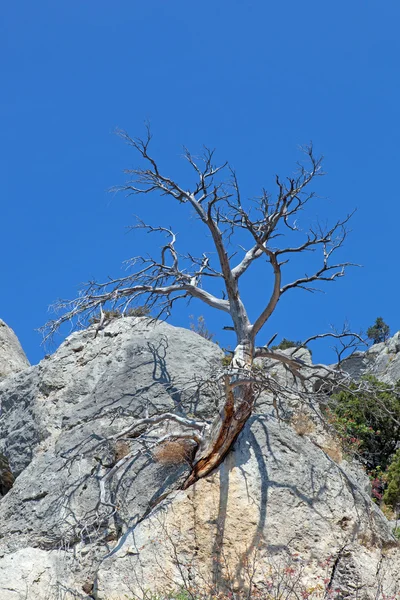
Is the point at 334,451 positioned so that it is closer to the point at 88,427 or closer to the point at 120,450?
the point at 120,450

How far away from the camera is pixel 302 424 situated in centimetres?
1495

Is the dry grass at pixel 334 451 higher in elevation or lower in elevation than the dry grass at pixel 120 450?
higher

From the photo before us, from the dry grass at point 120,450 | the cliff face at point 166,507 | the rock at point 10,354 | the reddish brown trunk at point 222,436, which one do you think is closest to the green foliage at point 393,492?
the cliff face at point 166,507

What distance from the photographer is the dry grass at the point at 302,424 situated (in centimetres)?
1481

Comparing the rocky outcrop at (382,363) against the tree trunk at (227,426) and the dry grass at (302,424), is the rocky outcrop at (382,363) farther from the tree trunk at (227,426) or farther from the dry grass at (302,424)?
the tree trunk at (227,426)

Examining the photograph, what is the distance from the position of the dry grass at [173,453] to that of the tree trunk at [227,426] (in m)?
0.32

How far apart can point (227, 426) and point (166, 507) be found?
1.77 metres

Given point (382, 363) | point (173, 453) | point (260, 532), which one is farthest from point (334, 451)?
point (382, 363)

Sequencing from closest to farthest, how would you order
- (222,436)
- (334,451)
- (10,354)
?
(222,436) → (334,451) → (10,354)

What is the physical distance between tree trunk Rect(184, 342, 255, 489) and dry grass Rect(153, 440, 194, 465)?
1.05ft

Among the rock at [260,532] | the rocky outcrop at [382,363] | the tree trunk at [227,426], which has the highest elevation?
the rocky outcrop at [382,363]

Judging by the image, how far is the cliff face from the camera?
12281 mm

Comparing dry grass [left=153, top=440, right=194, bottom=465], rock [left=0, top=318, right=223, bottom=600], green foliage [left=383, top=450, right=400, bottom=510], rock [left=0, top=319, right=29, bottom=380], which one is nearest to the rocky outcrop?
green foliage [left=383, top=450, right=400, bottom=510]

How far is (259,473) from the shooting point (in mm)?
13422
